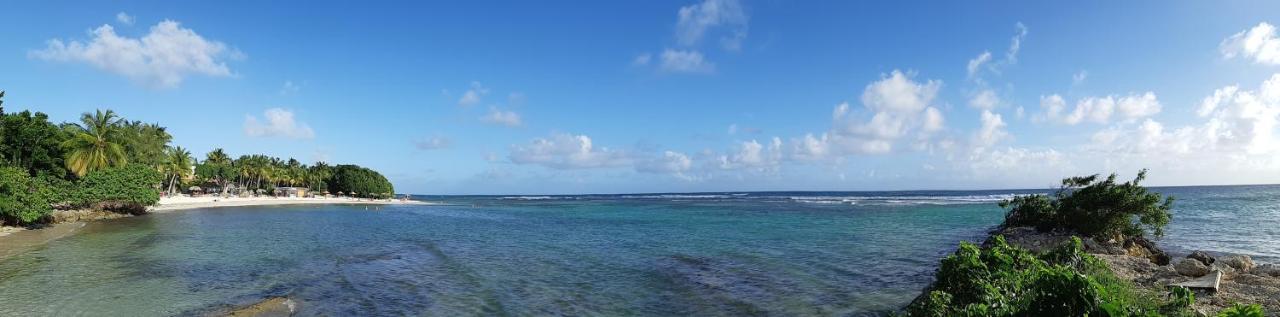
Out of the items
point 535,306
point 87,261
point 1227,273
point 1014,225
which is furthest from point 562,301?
point 1014,225

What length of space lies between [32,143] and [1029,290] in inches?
2430

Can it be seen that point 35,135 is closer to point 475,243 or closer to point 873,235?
point 475,243

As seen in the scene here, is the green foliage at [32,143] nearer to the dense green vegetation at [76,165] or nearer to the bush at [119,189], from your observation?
the dense green vegetation at [76,165]

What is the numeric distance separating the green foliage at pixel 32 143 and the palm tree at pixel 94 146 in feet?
2.77

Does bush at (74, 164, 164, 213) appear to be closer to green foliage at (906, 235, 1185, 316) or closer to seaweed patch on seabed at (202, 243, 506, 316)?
seaweed patch on seabed at (202, 243, 506, 316)

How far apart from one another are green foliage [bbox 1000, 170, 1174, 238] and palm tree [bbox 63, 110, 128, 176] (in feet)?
229

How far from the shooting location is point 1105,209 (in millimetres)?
23422

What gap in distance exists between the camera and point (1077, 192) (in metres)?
25.2

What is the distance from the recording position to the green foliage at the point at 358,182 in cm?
13212

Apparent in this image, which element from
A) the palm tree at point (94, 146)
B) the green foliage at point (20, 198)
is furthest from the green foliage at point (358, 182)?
the green foliage at point (20, 198)

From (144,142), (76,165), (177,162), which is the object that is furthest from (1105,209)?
(177,162)

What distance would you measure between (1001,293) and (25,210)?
150ft

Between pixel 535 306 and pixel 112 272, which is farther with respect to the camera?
pixel 112 272

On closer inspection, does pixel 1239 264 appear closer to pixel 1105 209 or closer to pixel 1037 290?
pixel 1105 209
